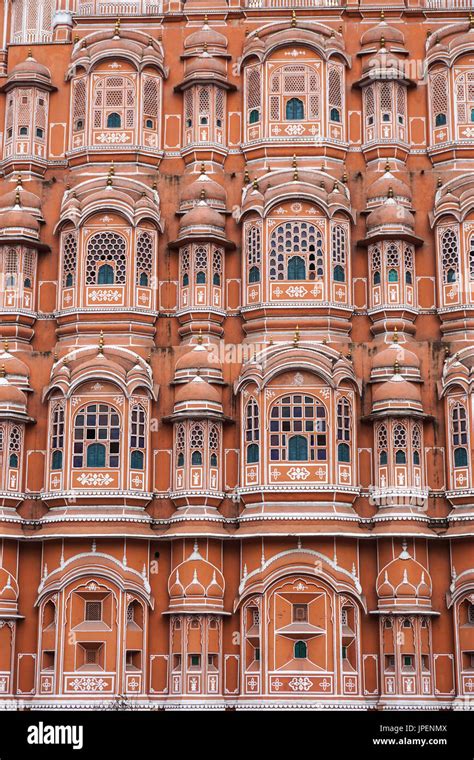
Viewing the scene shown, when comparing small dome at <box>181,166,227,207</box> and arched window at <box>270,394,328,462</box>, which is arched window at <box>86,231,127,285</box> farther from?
arched window at <box>270,394,328,462</box>

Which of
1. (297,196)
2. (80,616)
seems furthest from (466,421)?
(80,616)

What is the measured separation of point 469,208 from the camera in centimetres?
3912

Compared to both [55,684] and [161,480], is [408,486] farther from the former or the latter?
[55,684]

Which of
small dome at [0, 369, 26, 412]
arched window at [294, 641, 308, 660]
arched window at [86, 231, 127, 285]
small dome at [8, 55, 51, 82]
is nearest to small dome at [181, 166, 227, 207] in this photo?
arched window at [86, 231, 127, 285]

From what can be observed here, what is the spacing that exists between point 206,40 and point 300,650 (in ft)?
67.1

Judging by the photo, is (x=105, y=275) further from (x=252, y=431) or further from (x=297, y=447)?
(x=297, y=447)

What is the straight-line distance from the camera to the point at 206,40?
1665 inches

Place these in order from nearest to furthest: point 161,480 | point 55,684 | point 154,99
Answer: point 55,684
point 161,480
point 154,99

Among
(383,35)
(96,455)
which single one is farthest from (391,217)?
(96,455)

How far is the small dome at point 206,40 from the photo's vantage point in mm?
42250

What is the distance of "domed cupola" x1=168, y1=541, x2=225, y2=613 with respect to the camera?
35.9 m

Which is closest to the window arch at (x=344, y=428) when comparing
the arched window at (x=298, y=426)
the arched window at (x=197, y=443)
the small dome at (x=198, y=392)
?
the arched window at (x=298, y=426)

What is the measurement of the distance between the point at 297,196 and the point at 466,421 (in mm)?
8771

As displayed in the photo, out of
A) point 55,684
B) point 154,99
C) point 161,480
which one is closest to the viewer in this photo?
point 55,684
